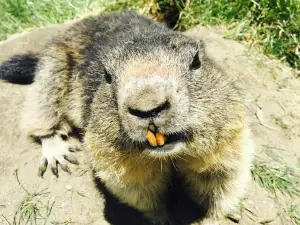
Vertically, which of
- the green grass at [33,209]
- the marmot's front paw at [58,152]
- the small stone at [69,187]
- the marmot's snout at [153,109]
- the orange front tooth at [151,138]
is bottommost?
the green grass at [33,209]

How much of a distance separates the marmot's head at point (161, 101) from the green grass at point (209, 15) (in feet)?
12.2

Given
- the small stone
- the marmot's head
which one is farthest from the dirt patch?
the marmot's head

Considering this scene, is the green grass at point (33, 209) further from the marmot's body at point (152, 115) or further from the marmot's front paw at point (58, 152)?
the marmot's body at point (152, 115)

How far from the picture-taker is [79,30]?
20.4 ft

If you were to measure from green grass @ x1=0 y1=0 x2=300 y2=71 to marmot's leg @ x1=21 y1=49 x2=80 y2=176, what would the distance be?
3.23 metres

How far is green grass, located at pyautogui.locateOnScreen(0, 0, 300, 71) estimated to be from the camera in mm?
7512

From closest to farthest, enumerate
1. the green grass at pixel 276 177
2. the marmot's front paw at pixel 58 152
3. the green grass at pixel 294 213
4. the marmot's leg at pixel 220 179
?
the marmot's leg at pixel 220 179, the green grass at pixel 294 213, the green grass at pixel 276 177, the marmot's front paw at pixel 58 152

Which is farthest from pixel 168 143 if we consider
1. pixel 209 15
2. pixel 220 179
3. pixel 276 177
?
pixel 209 15

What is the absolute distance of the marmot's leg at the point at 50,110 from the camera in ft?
19.8

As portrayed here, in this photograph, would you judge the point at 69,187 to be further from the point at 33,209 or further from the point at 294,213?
the point at 294,213

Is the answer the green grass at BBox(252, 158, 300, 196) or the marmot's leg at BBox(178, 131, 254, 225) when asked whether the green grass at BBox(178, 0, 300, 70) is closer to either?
the green grass at BBox(252, 158, 300, 196)

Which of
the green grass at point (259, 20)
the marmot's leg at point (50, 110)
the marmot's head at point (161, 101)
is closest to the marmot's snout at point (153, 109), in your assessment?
the marmot's head at point (161, 101)

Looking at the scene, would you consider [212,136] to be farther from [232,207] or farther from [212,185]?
[232,207]

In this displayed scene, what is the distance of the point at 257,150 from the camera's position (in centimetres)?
573
